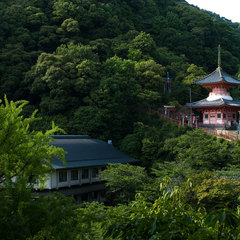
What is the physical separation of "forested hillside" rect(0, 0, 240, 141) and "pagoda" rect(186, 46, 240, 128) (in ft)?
13.5

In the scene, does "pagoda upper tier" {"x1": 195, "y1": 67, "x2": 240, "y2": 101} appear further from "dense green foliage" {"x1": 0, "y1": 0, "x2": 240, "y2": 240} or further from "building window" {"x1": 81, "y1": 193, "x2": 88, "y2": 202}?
"building window" {"x1": 81, "y1": 193, "x2": 88, "y2": 202}

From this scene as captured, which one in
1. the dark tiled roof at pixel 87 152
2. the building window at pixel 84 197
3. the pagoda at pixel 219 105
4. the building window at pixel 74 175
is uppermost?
the pagoda at pixel 219 105

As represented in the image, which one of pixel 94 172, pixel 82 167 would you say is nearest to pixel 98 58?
pixel 94 172

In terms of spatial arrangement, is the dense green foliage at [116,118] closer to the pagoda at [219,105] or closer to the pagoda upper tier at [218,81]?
the pagoda upper tier at [218,81]

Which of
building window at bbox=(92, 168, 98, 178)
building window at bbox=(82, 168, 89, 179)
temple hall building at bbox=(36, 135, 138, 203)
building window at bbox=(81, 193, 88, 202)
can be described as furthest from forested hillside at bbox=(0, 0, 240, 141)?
building window at bbox=(81, 193, 88, 202)

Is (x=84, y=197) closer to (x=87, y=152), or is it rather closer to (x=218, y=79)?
(x=87, y=152)

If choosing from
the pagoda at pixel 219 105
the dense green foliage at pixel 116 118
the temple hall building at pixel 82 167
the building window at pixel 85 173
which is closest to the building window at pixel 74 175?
the temple hall building at pixel 82 167

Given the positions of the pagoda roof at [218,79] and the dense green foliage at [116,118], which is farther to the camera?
the pagoda roof at [218,79]

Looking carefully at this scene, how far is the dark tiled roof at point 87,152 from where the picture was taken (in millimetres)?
23670

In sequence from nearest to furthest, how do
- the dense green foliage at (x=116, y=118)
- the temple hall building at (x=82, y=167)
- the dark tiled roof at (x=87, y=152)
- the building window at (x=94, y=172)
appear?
the dense green foliage at (x=116, y=118)
the temple hall building at (x=82, y=167)
the dark tiled roof at (x=87, y=152)
the building window at (x=94, y=172)

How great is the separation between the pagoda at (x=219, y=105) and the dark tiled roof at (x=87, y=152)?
12.4 meters

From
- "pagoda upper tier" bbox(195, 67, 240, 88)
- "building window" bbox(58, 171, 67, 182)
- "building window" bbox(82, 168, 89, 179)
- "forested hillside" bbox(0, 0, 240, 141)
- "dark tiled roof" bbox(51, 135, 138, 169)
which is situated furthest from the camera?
"pagoda upper tier" bbox(195, 67, 240, 88)

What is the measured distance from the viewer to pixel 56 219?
226 inches

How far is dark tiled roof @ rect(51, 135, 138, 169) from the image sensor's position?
2367cm
